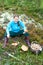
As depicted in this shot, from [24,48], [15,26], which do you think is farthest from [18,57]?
[15,26]

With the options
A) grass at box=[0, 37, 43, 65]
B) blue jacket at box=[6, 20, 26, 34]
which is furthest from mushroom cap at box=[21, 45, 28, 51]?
blue jacket at box=[6, 20, 26, 34]

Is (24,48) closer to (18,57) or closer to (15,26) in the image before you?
(18,57)

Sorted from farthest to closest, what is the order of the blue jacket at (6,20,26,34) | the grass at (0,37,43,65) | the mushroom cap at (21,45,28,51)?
the blue jacket at (6,20,26,34)
the mushroom cap at (21,45,28,51)
the grass at (0,37,43,65)

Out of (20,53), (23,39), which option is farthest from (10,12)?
(20,53)

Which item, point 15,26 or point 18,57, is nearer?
point 18,57

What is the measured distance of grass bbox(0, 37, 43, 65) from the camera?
569 cm

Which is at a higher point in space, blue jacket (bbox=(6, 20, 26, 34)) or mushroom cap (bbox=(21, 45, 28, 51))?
blue jacket (bbox=(6, 20, 26, 34))

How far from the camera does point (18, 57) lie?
587 centimetres

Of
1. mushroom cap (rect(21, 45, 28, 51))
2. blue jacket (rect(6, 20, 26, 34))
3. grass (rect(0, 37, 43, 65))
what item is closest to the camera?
grass (rect(0, 37, 43, 65))

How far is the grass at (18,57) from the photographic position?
569 centimetres

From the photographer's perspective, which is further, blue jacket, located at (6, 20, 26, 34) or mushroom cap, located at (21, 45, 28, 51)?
blue jacket, located at (6, 20, 26, 34)

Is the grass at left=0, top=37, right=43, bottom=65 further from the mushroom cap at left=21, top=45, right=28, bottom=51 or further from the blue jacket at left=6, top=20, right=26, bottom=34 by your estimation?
the blue jacket at left=6, top=20, right=26, bottom=34

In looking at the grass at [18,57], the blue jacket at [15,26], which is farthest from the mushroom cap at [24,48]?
the blue jacket at [15,26]

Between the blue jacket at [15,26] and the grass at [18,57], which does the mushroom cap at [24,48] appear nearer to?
the grass at [18,57]
